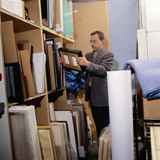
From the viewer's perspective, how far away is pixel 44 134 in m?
1.23

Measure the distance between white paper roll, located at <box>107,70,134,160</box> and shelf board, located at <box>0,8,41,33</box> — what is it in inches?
31.2

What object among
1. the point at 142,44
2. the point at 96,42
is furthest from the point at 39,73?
the point at 142,44

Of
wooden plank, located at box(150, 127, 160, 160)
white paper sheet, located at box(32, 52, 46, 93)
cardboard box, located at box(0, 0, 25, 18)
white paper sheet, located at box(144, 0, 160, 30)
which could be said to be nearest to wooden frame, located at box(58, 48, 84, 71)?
white paper sheet, located at box(32, 52, 46, 93)

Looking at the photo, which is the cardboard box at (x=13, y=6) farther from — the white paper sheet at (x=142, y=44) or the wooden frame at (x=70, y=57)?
the white paper sheet at (x=142, y=44)

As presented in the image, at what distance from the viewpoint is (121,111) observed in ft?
2.49

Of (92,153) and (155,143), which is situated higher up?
(155,143)

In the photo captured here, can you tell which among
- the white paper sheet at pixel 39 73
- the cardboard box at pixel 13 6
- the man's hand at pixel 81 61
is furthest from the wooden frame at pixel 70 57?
the cardboard box at pixel 13 6

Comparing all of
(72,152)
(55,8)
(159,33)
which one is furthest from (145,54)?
(72,152)

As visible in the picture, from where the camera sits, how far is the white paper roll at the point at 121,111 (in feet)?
2.48

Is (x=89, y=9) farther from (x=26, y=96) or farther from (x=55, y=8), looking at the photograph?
(x=26, y=96)

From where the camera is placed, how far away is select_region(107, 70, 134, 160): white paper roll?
757mm

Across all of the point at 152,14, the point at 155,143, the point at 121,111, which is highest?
the point at 152,14

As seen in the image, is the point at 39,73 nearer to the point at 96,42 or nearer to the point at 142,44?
the point at 96,42

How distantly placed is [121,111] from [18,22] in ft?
3.34
